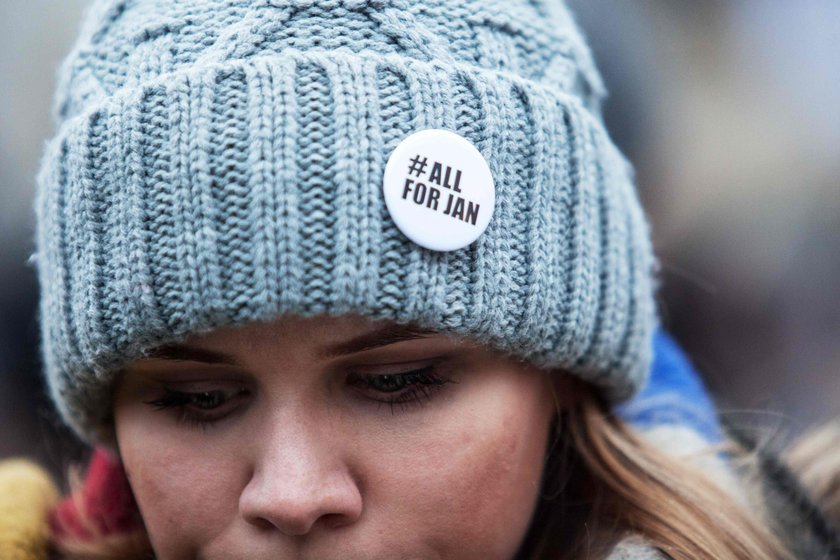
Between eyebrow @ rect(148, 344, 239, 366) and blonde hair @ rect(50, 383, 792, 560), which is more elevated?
eyebrow @ rect(148, 344, 239, 366)

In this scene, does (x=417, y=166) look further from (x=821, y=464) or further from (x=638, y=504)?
(x=821, y=464)

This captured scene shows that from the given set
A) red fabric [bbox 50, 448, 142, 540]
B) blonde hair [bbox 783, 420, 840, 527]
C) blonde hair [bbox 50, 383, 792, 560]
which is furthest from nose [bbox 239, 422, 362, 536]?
blonde hair [bbox 783, 420, 840, 527]

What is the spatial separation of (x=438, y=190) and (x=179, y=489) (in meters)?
0.56

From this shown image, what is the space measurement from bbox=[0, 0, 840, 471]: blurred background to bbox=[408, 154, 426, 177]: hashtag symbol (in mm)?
1724

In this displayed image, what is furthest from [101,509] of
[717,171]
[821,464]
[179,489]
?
[717,171]

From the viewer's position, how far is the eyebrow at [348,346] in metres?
1.25

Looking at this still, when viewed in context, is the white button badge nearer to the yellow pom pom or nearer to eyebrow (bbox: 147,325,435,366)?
eyebrow (bbox: 147,325,435,366)

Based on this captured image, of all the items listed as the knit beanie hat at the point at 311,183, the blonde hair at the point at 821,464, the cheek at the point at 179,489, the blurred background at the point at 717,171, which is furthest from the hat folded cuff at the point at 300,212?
the blurred background at the point at 717,171

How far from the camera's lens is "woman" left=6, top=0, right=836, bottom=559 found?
1.21 metres

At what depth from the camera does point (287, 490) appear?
1202 millimetres

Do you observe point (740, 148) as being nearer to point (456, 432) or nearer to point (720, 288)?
point (720, 288)

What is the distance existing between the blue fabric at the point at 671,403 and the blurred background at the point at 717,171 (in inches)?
31.9

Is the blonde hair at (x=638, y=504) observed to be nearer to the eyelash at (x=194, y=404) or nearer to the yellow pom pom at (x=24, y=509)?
the eyelash at (x=194, y=404)

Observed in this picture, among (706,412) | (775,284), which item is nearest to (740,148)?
(775,284)
